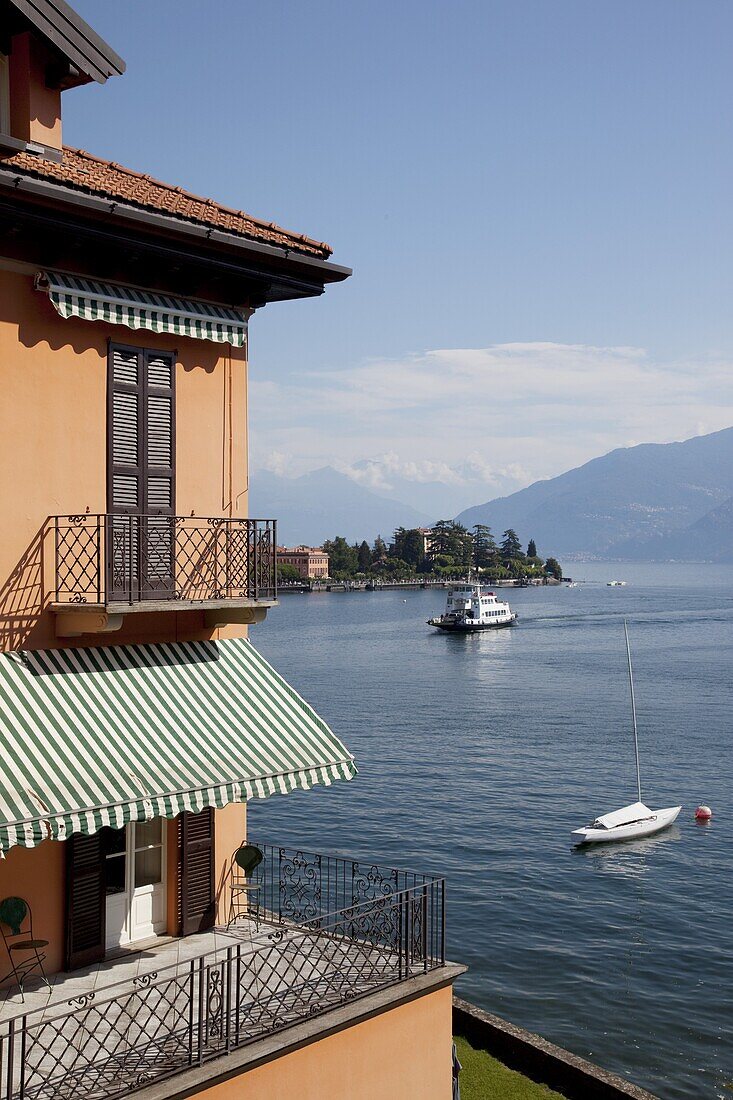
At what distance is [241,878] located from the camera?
1387 cm

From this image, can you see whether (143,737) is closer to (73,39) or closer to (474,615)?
(73,39)

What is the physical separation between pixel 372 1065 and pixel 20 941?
3745mm

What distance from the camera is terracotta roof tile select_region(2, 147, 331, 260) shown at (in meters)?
11.8

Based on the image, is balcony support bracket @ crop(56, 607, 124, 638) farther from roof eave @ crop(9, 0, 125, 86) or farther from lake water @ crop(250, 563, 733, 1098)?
lake water @ crop(250, 563, 733, 1098)

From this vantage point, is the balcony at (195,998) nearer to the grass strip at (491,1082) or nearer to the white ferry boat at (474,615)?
the grass strip at (491,1082)

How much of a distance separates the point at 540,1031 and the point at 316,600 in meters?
174

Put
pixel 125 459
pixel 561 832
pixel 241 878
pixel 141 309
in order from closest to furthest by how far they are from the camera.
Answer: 1. pixel 141 309
2. pixel 125 459
3. pixel 241 878
4. pixel 561 832

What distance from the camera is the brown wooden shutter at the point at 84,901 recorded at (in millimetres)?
11844

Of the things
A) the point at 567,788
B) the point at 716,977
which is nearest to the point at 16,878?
the point at 716,977

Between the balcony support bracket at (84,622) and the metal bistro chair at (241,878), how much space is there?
138 inches

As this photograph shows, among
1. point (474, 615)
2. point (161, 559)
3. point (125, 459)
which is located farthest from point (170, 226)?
point (474, 615)

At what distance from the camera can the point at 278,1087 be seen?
10531mm

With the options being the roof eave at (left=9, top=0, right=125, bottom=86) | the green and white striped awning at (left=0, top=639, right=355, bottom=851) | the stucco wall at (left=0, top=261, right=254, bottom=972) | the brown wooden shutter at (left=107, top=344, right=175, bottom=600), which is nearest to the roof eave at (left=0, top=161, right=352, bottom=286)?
the stucco wall at (left=0, top=261, right=254, bottom=972)

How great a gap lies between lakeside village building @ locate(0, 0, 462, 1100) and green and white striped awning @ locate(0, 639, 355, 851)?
0.09ft
